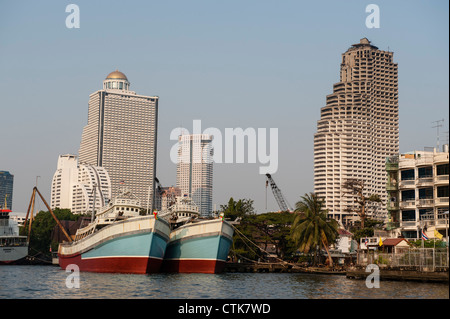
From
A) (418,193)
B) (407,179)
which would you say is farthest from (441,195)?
(407,179)

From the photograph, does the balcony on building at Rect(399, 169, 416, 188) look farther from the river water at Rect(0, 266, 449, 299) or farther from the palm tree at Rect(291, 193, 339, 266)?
Answer: the river water at Rect(0, 266, 449, 299)

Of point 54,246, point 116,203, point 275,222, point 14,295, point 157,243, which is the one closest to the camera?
point 14,295

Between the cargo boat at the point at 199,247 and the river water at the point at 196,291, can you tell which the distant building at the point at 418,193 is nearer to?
the river water at the point at 196,291

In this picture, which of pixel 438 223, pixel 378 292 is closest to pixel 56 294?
pixel 378 292

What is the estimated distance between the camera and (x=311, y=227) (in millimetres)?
98062

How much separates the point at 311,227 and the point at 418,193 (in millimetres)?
19226

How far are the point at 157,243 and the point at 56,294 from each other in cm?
2470

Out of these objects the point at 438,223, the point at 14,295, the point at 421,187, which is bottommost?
the point at 14,295

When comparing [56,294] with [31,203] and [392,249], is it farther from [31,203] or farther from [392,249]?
[31,203]

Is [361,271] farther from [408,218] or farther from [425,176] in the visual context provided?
[425,176]

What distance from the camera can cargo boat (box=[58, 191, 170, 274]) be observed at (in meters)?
73.2

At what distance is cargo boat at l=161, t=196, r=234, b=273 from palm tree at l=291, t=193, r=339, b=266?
17.8 m

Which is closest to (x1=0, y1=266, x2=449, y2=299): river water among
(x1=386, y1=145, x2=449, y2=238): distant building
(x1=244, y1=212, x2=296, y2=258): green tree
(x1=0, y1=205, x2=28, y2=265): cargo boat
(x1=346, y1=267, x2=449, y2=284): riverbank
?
(x1=346, y1=267, x2=449, y2=284): riverbank

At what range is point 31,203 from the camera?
5851 inches
